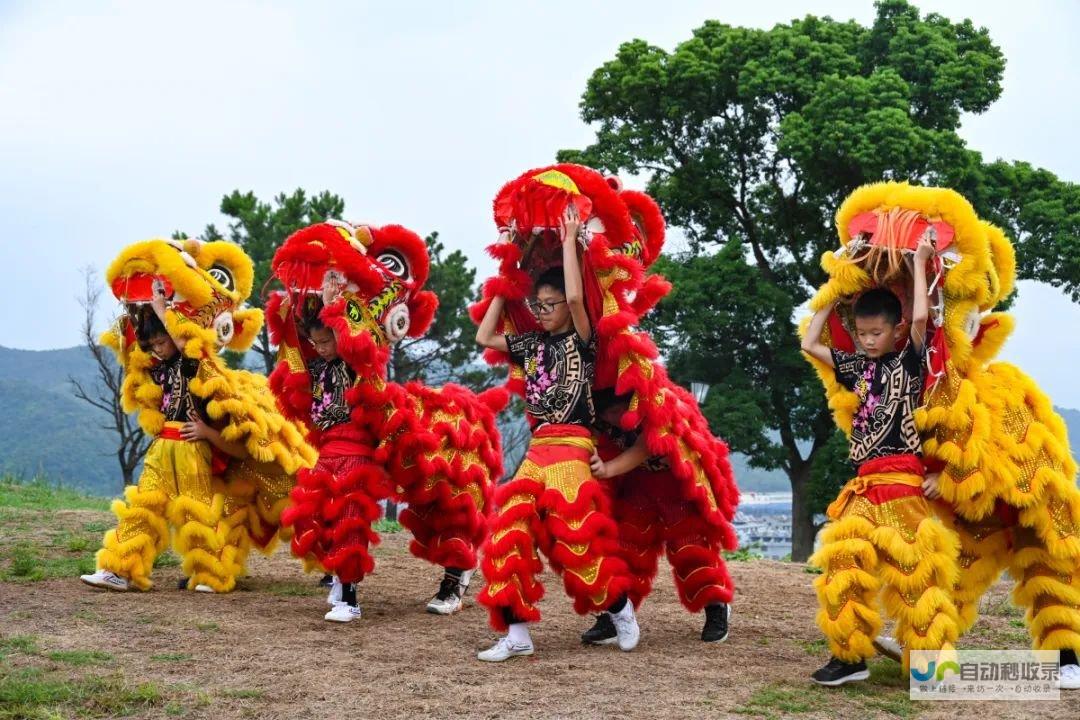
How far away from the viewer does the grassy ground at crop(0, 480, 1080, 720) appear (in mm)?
5102

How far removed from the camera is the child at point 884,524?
205 inches

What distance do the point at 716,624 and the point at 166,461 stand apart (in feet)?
12.8

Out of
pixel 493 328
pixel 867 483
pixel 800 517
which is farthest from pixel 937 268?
pixel 800 517

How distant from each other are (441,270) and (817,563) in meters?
15.7

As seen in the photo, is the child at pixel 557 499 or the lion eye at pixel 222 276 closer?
the child at pixel 557 499

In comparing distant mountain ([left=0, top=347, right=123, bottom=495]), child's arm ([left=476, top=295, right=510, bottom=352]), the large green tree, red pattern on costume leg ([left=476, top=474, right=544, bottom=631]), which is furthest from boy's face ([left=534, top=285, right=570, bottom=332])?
distant mountain ([left=0, top=347, right=123, bottom=495])

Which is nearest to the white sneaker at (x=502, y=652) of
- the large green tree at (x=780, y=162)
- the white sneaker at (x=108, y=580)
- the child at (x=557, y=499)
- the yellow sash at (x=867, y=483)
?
the child at (x=557, y=499)

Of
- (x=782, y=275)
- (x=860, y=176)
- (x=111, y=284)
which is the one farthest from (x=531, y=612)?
(x=782, y=275)

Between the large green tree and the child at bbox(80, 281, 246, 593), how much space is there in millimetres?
10679

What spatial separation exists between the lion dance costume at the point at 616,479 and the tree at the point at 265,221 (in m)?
12.8

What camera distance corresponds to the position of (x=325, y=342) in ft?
24.0

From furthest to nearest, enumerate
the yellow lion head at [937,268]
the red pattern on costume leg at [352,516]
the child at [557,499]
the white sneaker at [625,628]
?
the red pattern on costume leg at [352,516] < the white sneaker at [625,628] < the child at [557,499] < the yellow lion head at [937,268]

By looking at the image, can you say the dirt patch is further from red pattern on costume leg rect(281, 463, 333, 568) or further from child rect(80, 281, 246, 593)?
red pattern on costume leg rect(281, 463, 333, 568)

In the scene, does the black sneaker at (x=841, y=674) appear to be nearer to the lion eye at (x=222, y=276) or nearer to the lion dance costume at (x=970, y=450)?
the lion dance costume at (x=970, y=450)
